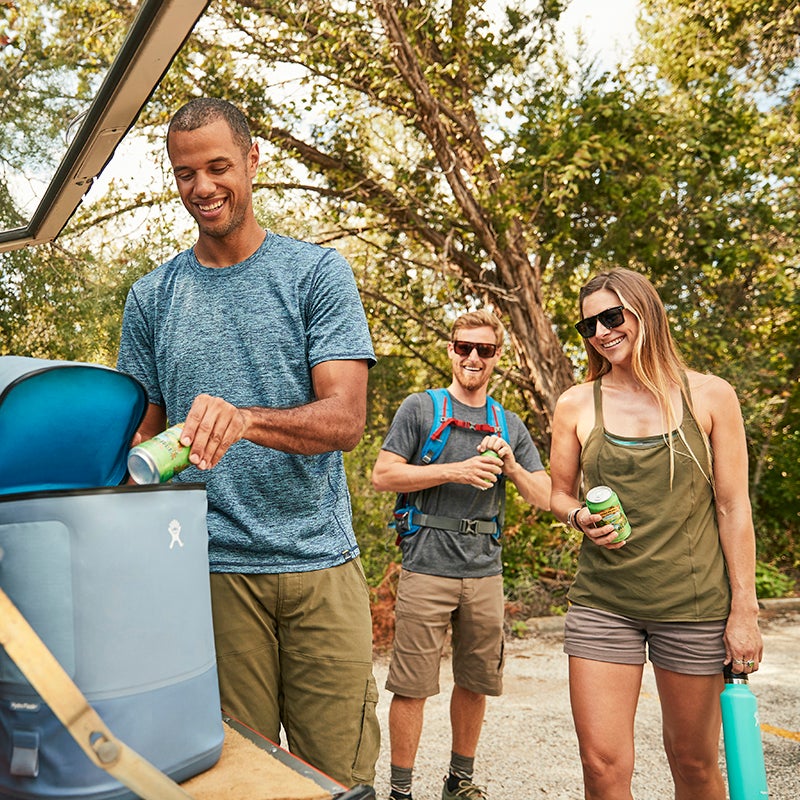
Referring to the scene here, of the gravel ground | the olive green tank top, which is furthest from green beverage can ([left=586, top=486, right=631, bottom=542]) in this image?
the gravel ground

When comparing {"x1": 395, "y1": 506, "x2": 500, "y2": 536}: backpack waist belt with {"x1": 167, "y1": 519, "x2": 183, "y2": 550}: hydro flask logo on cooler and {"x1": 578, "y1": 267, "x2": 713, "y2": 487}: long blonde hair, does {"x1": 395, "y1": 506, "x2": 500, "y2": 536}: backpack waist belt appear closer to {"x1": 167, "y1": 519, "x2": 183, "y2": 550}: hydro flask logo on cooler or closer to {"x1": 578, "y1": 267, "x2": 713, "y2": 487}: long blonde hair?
{"x1": 578, "y1": 267, "x2": 713, "y2": 487}: long blonde hair

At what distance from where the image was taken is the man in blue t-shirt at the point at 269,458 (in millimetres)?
2059

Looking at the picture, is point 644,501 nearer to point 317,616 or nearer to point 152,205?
point 317,616

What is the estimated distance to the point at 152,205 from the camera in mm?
8281

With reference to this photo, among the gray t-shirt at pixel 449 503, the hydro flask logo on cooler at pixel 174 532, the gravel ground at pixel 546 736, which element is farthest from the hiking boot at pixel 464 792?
the hydro flask logo on cooler at pixel 174 532

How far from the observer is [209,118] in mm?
2051

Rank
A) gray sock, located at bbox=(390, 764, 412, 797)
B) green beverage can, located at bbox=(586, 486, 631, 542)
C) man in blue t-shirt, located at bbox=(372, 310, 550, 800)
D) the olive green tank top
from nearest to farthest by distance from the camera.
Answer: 1. green beverage can, located at bbox=(586, 486, 631, 542)
2. the olive green tank top
3. gray sock, located at bbox=(390, 764, 412, 797)
4. man in blue t-shirt, located at bbox=(372, 310, 550, 800)

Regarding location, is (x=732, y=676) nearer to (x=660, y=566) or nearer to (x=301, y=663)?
(x=660, y=566)

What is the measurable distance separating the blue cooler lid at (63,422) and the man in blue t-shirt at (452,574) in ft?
9.69

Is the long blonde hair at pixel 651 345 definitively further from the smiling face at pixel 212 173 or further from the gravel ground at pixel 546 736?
the gravel ground at pixel 546 736

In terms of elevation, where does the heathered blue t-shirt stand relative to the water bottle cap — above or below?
above

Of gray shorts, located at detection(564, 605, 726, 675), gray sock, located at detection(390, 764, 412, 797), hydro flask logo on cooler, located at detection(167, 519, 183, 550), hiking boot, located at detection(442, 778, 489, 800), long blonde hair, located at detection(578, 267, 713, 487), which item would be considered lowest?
hiking boot, located at detection(442, 778, 489, 800)

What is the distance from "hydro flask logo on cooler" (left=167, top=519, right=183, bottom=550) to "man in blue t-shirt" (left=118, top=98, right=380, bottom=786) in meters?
0.74

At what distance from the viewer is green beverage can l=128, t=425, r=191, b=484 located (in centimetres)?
136
